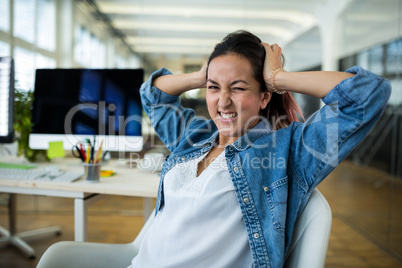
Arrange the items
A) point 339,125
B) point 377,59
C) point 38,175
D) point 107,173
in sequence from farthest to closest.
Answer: point 377,59, point 107,173, point 38,175, point 339,125

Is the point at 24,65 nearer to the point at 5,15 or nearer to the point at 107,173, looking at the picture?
the point at 5,15

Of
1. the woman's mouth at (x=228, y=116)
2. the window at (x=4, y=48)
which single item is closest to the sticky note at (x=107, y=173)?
the woman's mouth at (x=228, y=116)

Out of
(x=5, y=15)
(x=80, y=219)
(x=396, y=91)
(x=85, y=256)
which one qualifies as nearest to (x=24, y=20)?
(x=5, y=15)

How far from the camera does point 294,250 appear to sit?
87cm

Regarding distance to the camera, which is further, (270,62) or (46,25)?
(46,25)

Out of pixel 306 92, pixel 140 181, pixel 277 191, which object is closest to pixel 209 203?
pixel 277 191

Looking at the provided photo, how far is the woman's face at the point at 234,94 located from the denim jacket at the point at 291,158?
2.6 inches

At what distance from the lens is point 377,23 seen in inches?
105

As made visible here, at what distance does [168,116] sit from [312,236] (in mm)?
681

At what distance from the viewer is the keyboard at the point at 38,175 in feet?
4.56

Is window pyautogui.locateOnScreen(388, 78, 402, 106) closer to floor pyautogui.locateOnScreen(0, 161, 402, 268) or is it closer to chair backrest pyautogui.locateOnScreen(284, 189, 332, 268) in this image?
floor pyautogui.locateOnScreen(0, 161, 402, 268)

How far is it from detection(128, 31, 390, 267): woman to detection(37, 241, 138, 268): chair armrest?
3.2 inches

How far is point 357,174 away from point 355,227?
1.63 feet

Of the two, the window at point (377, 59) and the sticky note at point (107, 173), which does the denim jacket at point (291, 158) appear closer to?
the sticky note at point (107, 173)
